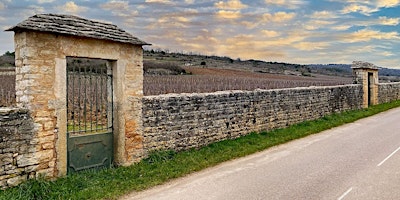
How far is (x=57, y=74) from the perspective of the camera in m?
7.75

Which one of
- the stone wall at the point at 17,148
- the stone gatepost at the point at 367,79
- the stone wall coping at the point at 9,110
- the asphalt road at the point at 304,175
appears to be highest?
the stone gatepost at the point at 367,79

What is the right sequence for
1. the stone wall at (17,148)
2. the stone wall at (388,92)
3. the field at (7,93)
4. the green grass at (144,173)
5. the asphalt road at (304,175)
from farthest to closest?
the stone wall at (388,92), the field at (7,93), the asphalt road at (304,175), the green grass at (144,173), the stone wall at (17,148)

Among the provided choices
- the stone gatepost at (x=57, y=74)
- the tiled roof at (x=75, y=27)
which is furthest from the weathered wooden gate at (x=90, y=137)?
the tiled roof at (x=75, y=27)

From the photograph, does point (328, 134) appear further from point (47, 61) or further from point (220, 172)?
point (47, 61)

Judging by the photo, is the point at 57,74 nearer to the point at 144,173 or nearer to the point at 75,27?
the point at 75,27

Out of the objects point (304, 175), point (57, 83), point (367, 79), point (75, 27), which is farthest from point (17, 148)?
point (367, 79)

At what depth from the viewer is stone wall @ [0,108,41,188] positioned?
273 inches

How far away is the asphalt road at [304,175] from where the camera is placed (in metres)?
7.30

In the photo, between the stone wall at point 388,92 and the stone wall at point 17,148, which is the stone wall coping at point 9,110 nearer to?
the stone wall at point 17,148

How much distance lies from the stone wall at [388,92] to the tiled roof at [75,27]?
69.5 ft

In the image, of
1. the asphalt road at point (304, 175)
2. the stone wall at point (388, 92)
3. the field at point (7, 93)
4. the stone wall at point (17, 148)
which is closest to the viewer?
the stone wall at point (17, 148)

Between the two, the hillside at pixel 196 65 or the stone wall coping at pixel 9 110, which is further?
the hillside at pixel 196 65

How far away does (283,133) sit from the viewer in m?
14.0

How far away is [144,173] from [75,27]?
11.3 ft
